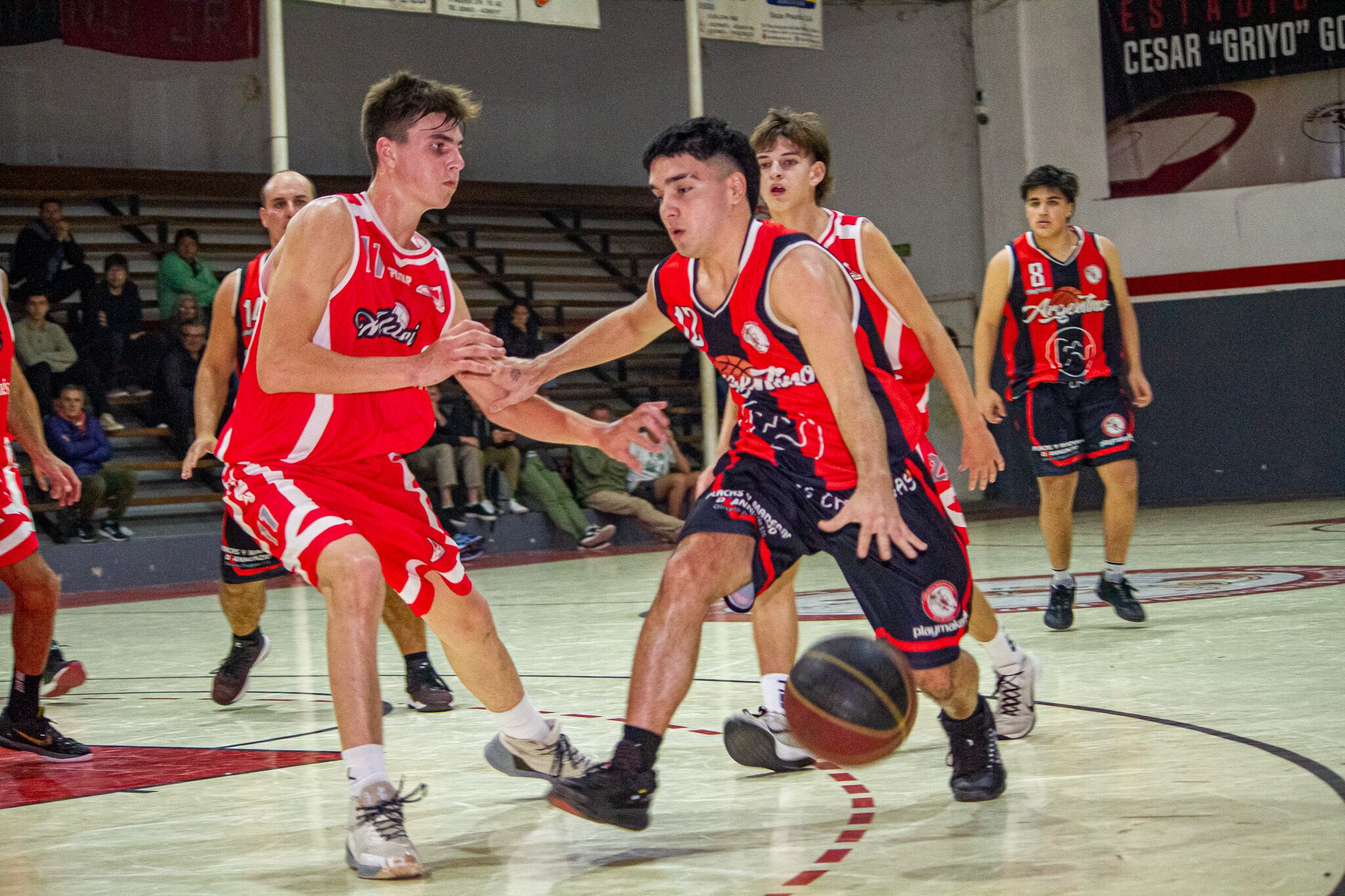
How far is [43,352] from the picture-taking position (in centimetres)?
1128

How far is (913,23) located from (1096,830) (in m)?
15.6

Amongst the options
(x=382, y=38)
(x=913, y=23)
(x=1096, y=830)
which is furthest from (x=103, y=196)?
(x=1096, y=830)

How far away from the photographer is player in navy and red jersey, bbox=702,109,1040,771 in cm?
407

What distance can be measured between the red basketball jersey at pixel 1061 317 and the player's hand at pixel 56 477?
149 inches

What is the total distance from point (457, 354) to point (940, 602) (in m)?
1.21

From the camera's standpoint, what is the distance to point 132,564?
11289 millimetres

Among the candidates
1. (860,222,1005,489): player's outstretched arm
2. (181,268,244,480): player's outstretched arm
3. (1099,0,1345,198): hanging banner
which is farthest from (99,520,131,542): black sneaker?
(1099,0,1345,198): hanging banner

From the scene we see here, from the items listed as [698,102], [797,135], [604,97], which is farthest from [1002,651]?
[604,97]

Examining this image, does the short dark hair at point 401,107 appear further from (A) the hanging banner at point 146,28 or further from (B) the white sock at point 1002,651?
(A) the hanging banner at point 146,28

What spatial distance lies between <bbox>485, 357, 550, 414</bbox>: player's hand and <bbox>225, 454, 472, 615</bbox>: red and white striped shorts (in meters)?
0.30

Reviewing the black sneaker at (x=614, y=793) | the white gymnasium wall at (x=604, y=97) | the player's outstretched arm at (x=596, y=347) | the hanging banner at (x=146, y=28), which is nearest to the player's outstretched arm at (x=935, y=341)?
the player's outstretched arm at (x=596, y=347)

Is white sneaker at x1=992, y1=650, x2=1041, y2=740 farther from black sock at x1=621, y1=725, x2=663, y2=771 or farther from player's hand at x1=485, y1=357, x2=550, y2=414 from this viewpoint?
player's hand at x1=485, y1=357, x2=550, y2=414

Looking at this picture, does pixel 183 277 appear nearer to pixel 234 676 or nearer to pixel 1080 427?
pixel 234 676

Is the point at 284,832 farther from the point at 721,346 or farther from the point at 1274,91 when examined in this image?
the point at 1274,91
